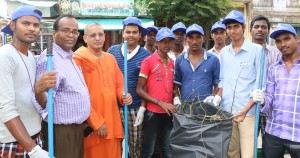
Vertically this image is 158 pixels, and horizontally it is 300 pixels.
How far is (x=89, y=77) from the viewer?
3.11m

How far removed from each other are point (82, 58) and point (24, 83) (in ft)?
2.78

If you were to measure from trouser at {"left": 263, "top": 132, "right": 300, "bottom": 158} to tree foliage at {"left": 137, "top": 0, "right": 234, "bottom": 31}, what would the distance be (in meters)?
7.27

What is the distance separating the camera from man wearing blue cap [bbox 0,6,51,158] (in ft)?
6.95

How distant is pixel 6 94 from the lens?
6.93 ft

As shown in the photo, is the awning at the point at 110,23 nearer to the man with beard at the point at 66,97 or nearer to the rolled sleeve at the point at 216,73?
the rolled sleeve at the point at 216,73

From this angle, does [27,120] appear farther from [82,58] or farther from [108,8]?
[108,8]

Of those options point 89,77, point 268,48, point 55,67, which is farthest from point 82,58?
point 268,48

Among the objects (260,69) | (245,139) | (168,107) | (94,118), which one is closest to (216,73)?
(260,69)

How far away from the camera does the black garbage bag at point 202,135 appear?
9.09ft

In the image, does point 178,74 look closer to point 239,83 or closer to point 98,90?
point 239,83

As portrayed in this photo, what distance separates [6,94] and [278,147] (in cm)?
234

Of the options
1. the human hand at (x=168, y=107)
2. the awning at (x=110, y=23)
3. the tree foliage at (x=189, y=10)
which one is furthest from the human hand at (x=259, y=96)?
the awning at (x=110, y=23)

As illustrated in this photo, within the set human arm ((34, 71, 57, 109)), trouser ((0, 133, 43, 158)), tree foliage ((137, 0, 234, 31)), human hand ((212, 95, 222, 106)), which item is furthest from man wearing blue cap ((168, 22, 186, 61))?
tree foliage ((137, 0, 234, 31))

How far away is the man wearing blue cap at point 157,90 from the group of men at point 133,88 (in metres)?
0.01
